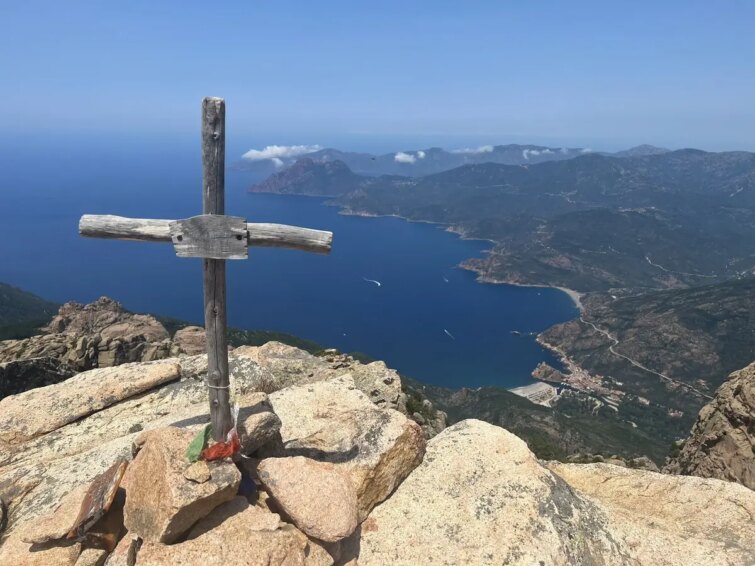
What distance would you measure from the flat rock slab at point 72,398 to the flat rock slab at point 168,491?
23.0ft

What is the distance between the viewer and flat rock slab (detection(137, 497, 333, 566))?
290 inches

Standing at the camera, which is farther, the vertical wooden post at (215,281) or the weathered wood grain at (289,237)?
the weathered wood grain at (289,237)

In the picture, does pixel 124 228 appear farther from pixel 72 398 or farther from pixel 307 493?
pixel 72 398

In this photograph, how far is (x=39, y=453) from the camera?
40.4 feet

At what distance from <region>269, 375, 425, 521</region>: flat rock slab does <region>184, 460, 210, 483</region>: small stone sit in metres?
2.47

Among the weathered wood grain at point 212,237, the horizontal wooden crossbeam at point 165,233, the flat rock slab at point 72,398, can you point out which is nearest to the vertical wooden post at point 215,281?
the weathered wood grain at point 212,237

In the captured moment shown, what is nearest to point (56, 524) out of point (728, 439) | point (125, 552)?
point (125, 552)

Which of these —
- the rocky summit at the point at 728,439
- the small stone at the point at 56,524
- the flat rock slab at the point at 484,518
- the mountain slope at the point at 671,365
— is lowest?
the mountain slope at the point at 671,365

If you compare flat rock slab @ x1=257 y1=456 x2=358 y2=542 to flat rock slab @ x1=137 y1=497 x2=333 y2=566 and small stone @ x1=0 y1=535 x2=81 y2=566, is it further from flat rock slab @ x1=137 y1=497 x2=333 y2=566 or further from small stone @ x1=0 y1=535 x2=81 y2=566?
small stone @ x1=0 y1=535 x2=81 y2=566

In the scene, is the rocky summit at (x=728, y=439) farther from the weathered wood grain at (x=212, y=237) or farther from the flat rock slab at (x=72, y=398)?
the flat rock slab at (x=72, y=398)

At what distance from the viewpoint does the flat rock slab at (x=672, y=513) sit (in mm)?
10562

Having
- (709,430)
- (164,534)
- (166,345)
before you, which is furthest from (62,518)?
(166,345)

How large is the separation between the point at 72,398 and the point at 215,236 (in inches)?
381

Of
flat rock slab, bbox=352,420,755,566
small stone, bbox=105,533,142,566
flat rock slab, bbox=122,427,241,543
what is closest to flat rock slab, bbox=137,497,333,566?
flat rock slab, bbox=122,427,241,543
